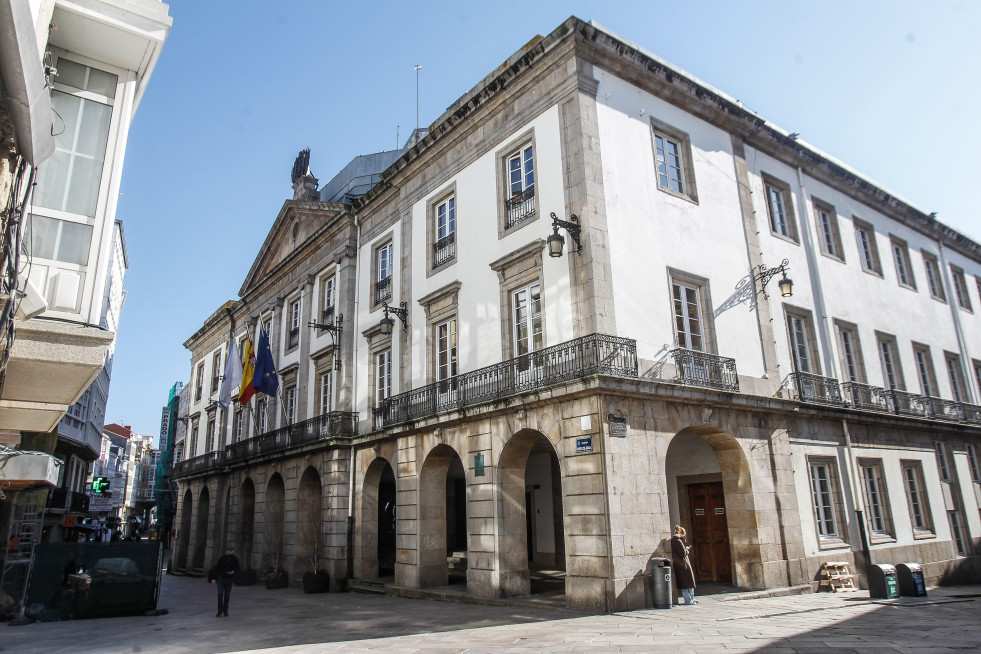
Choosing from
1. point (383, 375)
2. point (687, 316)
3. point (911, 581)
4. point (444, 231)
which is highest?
point (444, 231)

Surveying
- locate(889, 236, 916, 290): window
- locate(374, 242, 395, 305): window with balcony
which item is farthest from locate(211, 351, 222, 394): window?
locate(889, 236, 916, 290): window

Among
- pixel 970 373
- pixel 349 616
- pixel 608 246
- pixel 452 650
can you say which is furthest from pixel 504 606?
pixel 970 373

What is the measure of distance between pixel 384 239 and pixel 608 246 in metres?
9.82

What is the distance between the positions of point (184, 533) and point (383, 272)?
852 inches

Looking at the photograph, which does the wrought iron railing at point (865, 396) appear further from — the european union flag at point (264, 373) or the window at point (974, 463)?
the european union flag at point (264, 373)

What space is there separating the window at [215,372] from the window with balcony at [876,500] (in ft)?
97.2

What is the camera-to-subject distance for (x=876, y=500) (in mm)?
17203

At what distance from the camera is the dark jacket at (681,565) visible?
1203 cm

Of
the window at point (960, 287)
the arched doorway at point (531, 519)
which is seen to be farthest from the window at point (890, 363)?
the arched doorway at point (531, 519)

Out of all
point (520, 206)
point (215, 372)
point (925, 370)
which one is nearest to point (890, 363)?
point (925, 370)

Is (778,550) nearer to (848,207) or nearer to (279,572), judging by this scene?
(848,207)

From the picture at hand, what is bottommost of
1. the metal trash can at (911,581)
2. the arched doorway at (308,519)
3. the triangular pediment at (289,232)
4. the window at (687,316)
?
the metal trash can at (911,581)

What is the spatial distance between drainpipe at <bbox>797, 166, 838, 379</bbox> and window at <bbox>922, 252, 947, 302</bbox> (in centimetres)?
775

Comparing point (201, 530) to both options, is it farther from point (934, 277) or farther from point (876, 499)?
point (934, 277)
